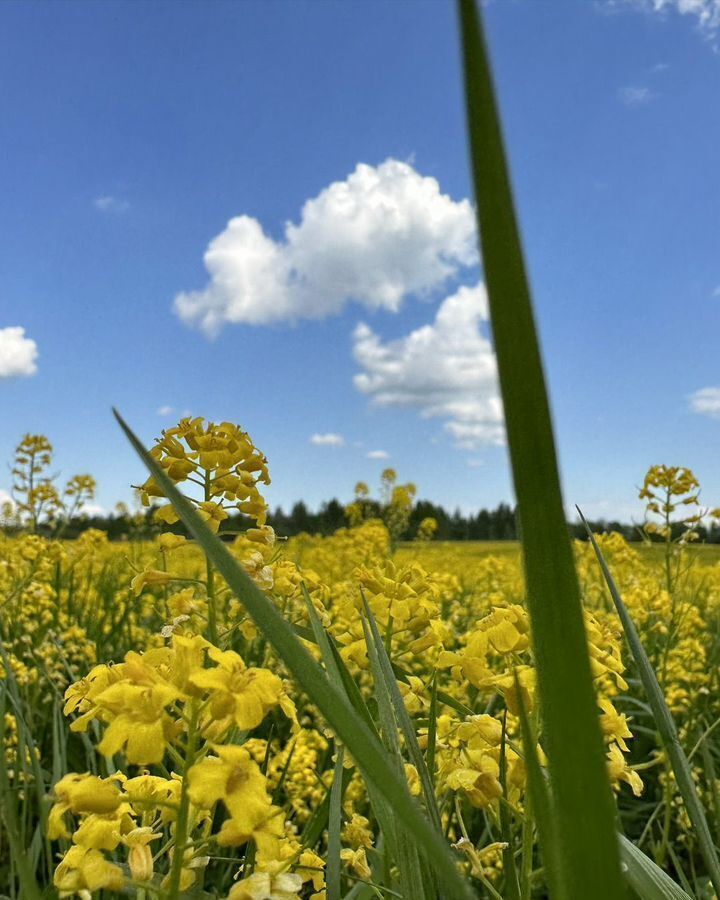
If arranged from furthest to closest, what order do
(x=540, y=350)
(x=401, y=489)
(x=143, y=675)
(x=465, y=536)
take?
(x=465, y=536)
(x=401, y=489)
(x=143, y=675)
(x=540, y=350)

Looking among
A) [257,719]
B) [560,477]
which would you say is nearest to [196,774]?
[257,719]

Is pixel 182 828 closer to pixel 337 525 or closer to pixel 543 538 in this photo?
pixel 543 538

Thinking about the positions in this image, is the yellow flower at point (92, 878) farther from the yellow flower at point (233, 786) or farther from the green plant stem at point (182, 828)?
the yellow flower at point (233, 786)

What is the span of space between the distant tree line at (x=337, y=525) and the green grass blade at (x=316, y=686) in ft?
0.64

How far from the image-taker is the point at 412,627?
5.79 feet

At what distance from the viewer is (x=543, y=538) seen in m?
0.39

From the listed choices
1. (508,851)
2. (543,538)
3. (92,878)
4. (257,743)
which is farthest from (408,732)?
(257,743)

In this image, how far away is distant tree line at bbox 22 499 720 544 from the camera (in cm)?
509

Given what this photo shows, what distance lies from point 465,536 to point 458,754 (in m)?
50.6

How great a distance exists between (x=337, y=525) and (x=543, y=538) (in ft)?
45.8

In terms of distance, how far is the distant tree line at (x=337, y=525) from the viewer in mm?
5090

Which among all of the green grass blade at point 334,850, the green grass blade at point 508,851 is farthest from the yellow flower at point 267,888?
the green grass blade at point 508,851

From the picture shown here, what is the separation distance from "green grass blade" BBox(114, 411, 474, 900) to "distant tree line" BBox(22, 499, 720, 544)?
0.64ft

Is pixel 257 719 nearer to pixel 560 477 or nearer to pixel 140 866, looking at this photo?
pixel 140 866
